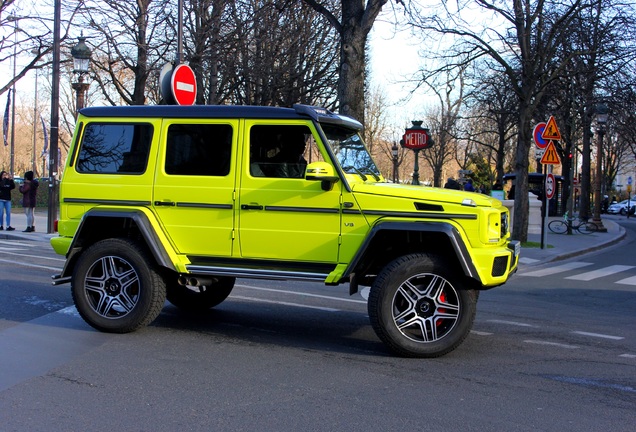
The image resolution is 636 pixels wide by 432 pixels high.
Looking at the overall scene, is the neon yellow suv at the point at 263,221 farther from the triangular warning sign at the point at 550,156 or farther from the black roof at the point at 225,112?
the triangular warning sign at the point at 550,156

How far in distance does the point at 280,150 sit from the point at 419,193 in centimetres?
140

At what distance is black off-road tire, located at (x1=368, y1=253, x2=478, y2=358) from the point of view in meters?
6.42

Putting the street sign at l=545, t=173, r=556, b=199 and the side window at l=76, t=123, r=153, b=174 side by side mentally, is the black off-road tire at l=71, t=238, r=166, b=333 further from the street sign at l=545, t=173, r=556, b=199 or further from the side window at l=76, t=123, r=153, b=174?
the street sign at l=545, t=173, r=556, b=199

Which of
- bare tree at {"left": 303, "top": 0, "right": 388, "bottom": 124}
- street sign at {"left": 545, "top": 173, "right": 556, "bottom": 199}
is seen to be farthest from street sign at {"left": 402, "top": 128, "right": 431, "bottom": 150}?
street sign at {"left": 545, "top": 173, "right": 556, "bottom": 199}

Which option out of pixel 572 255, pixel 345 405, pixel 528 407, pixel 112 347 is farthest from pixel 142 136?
pixel 572 255

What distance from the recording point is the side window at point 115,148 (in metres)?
7.26

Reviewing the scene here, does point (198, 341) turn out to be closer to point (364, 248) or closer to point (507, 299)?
point (364, 248)

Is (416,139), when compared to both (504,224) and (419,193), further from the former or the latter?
(419,193)

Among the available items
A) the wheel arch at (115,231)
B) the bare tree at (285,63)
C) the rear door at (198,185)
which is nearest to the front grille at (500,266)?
the rear door at (198,185)

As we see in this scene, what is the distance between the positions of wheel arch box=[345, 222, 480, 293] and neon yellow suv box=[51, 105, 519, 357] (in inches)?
0.5

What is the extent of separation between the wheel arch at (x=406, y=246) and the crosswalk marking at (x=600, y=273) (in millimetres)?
8607

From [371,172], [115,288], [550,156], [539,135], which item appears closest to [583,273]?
[550,156]

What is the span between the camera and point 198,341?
23.3 ft

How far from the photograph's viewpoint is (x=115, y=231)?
748 centimetres
